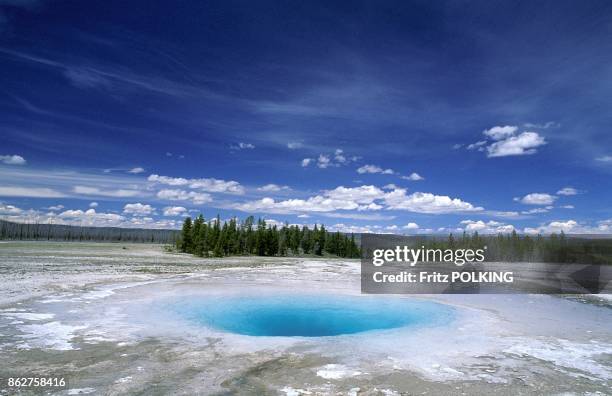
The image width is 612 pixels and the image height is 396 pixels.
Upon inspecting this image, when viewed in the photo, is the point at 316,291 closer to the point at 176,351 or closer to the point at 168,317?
the point at 168,317

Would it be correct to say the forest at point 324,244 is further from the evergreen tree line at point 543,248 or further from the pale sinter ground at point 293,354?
the pale sinter ground at point 293,354

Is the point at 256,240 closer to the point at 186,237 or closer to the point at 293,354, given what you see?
the point at 186,237

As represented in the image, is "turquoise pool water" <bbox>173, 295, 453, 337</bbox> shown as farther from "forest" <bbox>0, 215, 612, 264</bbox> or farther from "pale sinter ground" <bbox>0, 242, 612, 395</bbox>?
"forest" <bbox>0, 215, 612, 264</bbox>

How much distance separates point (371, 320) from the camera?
17.5 metres

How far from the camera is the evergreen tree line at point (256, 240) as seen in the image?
77731 millimetres

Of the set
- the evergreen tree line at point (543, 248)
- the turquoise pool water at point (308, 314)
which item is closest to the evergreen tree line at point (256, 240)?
the evergreen tree line at point (543, 248)

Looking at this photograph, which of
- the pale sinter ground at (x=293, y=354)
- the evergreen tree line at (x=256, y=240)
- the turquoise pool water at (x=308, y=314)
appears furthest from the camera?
the evergreen tree line at (x=256, y=240)

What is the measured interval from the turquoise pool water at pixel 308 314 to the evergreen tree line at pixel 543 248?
82267mm

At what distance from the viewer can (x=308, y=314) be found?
18.9 meters

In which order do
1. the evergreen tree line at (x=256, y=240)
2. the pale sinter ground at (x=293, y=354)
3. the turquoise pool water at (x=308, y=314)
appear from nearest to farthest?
the pale sinter ground at (x=293, y=354)
the turquoise pool water at (x=308, y=314)
the evergreen tree line at (x=256, y=240)

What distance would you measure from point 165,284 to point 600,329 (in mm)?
22789

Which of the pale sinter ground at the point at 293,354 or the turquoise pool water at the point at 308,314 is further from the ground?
the pale sinter ground at the point at 293,354

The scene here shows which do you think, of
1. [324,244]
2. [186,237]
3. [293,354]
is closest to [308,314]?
[293,354]

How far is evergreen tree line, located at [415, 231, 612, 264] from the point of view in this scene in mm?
87938
